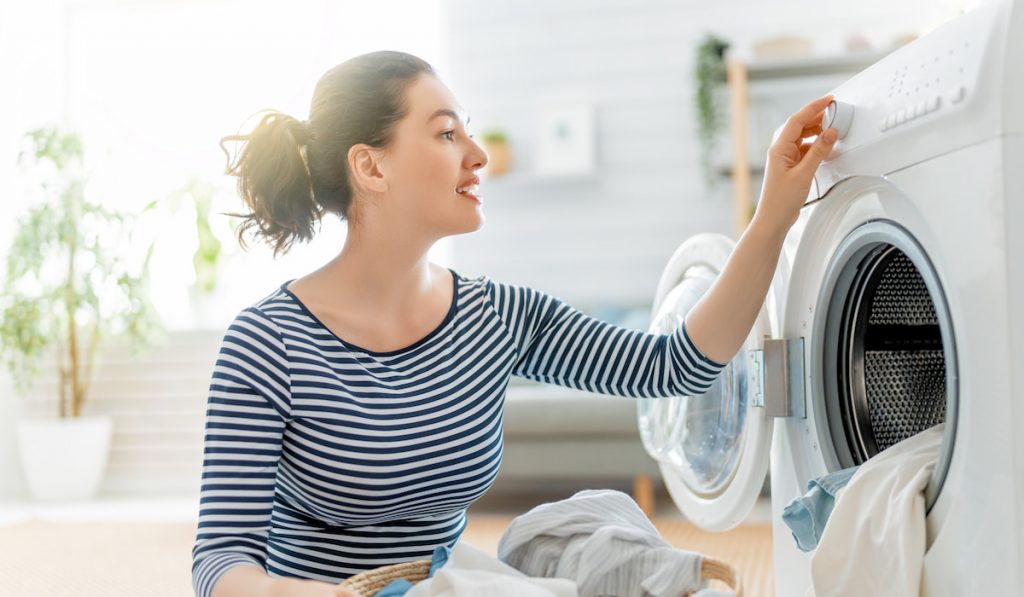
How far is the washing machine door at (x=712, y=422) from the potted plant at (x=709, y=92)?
217cm

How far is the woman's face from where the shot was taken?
121 cm

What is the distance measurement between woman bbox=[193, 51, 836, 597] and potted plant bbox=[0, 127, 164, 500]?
2.93 metres

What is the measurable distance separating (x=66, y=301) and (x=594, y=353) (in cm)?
323

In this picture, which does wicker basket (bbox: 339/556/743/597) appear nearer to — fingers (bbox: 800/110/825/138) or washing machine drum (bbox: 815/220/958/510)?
washing machine drum (bbox: 815/220/958/510)

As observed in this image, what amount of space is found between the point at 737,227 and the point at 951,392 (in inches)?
114

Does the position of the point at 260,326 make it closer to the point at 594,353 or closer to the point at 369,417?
the point at 369,417

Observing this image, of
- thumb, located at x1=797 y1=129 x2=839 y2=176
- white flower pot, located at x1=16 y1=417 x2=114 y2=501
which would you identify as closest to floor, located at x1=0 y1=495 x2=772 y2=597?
white flower pot, located at x1=16 y1=417 x2=114 y2=501

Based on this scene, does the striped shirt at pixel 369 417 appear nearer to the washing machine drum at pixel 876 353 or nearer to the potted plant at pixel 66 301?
the washing machine drum at pixel 876 353

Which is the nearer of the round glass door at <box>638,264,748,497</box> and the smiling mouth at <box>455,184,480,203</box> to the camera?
the smiling mouth at <box>455,184,480,203</box>

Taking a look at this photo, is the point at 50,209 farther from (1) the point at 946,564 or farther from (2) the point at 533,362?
(1) the point at 946,564

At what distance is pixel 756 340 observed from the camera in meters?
1.21

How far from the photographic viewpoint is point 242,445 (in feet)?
3.42

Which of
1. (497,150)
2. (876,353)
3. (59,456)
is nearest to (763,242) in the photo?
(876,353)

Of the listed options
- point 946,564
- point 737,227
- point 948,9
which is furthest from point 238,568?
point 948,9
